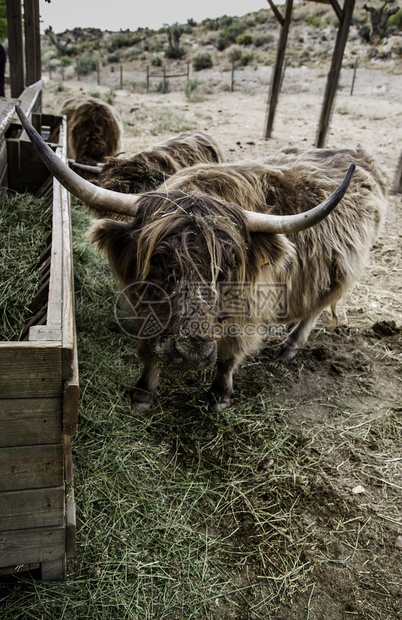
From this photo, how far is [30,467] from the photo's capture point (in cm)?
168

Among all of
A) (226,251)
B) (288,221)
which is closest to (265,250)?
(288,221)

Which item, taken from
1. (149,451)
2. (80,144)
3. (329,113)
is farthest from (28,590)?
(329,113)

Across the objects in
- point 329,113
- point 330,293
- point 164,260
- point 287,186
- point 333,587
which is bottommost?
point 333,587

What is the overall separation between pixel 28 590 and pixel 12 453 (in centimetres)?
82

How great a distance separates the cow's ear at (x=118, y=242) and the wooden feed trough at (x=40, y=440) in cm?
65

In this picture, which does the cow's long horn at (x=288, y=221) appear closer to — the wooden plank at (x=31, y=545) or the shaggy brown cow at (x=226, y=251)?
the shaggy brown cow at (x=226, y=251)

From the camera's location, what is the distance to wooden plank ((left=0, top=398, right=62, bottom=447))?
157 centimetres

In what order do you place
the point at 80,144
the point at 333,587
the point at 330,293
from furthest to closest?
the point at 80,144, the point at 330,293, the point at 333,587

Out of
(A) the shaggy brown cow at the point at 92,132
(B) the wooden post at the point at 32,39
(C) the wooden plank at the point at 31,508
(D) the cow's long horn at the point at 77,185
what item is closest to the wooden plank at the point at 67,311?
(D) the cow's long horn at the point at 77,185

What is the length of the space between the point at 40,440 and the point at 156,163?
10.9ft

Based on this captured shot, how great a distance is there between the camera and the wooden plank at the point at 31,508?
5.61 feet

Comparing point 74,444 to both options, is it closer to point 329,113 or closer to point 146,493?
point 146,493

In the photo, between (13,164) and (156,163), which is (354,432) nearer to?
(156,163)

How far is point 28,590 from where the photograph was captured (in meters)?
1.97
